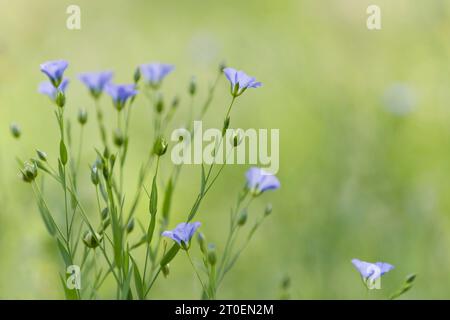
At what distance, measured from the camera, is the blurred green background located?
2506 mm

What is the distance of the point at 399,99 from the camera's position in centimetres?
319

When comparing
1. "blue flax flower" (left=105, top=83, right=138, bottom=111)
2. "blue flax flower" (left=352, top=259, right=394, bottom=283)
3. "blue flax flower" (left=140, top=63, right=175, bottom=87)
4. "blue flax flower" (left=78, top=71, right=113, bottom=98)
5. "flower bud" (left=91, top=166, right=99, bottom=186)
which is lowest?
"blue flax flower" (left=352, top=259, right=394, bottom=283)

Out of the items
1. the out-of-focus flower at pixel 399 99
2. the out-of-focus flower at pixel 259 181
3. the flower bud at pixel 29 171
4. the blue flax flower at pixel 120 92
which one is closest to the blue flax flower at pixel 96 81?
the blue flax flower at pixel 120 92

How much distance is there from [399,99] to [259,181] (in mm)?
1786

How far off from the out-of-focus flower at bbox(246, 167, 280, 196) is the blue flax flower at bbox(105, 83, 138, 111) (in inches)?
11.3

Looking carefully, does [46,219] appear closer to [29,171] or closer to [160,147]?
[29,171]

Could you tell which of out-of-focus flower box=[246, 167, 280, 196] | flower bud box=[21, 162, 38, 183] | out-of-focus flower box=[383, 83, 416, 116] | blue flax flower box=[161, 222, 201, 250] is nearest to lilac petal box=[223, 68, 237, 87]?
out-of-focus flower box=[246, 167, 280, 196]

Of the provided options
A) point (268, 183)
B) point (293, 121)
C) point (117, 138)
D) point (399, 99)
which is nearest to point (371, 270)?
point (268, 183)

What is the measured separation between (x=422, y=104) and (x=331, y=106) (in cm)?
59

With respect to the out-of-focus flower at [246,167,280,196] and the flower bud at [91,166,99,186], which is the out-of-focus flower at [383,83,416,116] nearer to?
the out-of-focus flower at [246,167,280,196]

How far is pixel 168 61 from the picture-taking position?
4016mm

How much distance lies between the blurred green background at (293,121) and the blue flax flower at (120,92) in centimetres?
76

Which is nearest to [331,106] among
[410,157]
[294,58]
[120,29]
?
[410,157]

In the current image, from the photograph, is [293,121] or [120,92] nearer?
[120,92]
